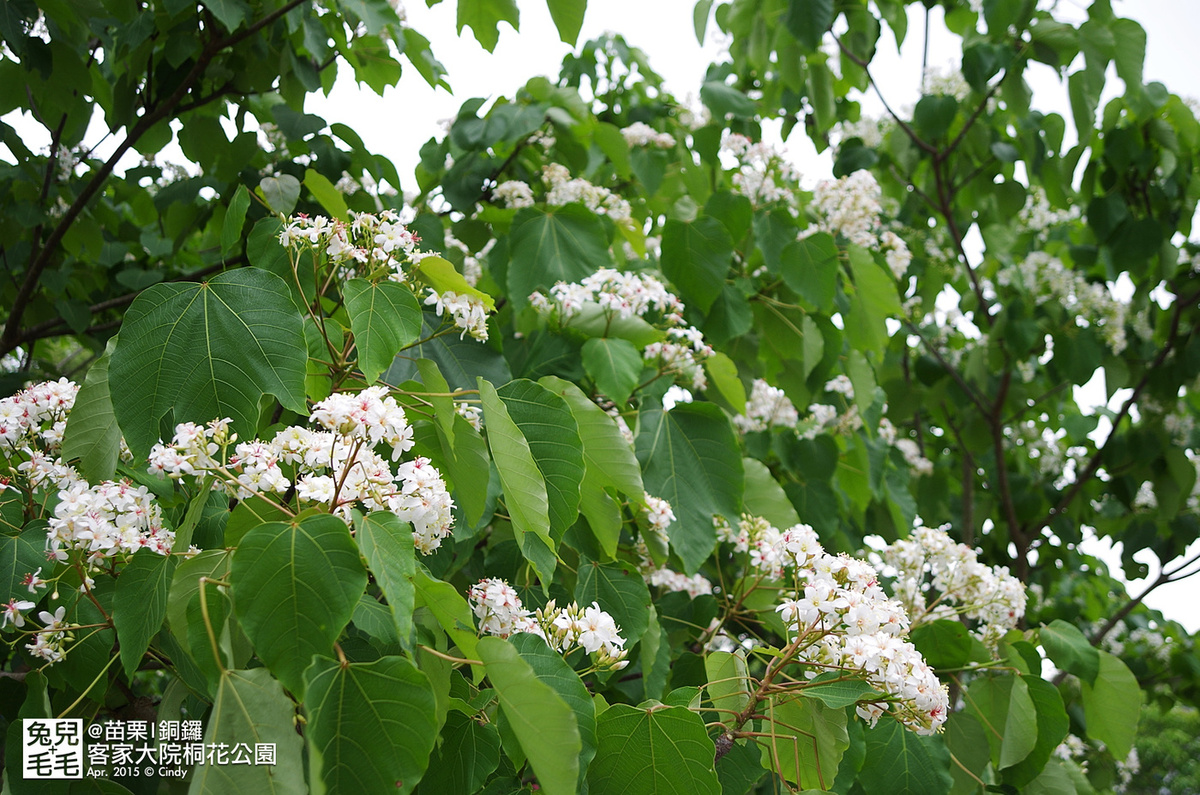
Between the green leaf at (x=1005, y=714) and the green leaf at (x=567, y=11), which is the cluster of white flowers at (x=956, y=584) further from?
the green leaf at (x=567, y=11)

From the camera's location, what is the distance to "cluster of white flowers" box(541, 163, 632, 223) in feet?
8.25

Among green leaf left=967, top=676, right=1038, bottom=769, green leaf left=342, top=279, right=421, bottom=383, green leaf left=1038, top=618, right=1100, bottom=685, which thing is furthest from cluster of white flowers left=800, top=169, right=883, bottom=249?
green leaf left=342, top=279, right=421, bottom=383

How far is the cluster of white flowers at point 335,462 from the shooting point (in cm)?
100

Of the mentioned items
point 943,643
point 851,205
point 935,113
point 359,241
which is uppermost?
point 935,113

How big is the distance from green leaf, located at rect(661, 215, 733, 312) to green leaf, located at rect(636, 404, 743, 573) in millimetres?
545

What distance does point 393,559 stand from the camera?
913 millimetres

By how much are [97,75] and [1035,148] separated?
3690 millimetres

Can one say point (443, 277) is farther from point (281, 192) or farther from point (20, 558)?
point (20, 558)

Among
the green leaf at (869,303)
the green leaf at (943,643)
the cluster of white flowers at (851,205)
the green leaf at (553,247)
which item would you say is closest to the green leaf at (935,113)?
the cluster of white flowers at (851,205)

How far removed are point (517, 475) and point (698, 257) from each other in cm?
142

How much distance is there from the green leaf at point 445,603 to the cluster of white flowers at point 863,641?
0.46 m

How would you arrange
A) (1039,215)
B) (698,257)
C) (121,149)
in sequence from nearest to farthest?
(121,149) < (698,257) < (1039,215)

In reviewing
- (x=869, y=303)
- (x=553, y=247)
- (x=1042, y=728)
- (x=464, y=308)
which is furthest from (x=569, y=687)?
(x=869, y=303)

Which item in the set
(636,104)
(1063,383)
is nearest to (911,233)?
(1063,383)
